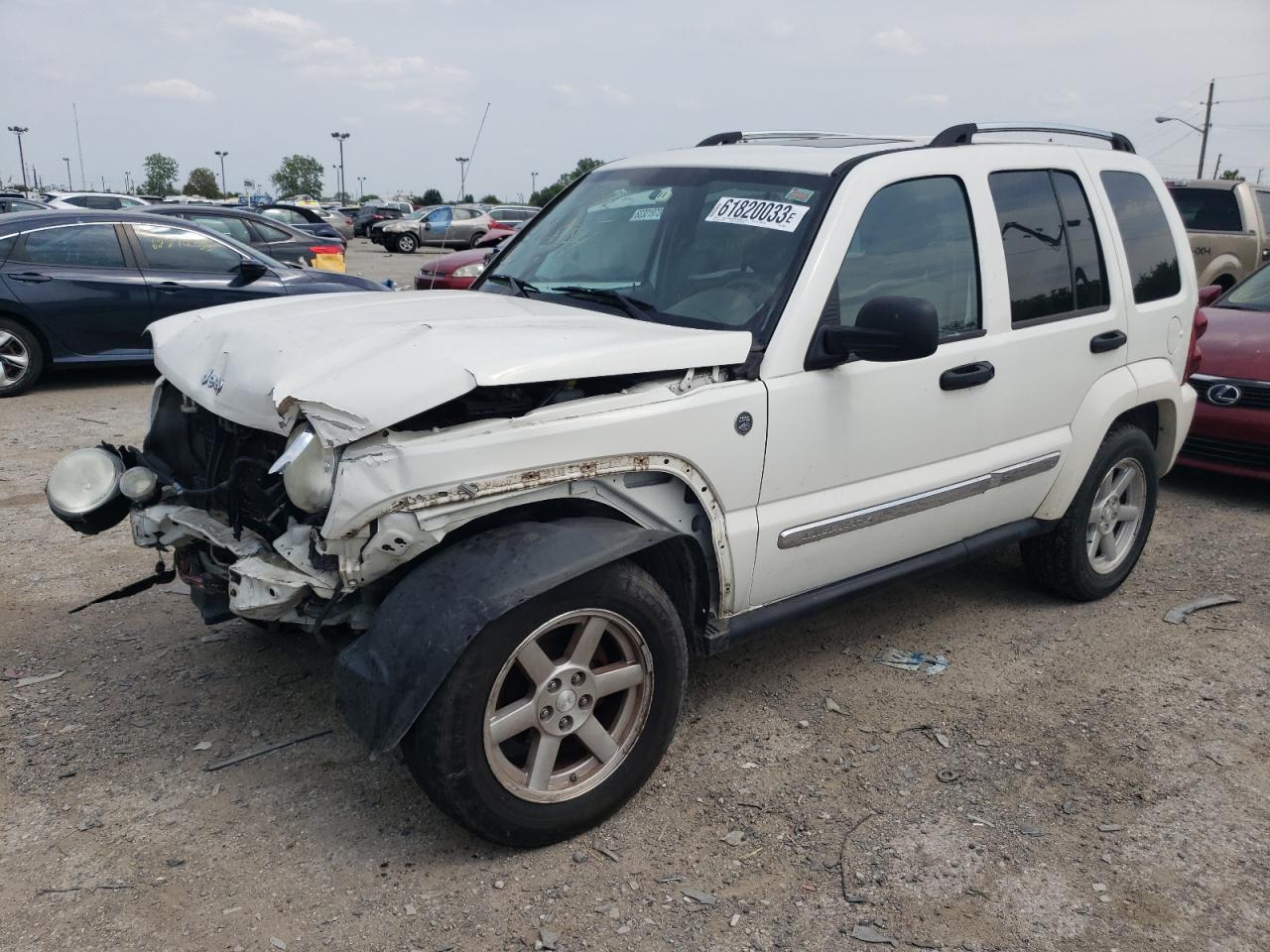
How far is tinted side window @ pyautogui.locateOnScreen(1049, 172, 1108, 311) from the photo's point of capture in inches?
170

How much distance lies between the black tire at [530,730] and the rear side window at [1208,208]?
11234 millimetres

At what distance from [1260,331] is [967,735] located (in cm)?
460

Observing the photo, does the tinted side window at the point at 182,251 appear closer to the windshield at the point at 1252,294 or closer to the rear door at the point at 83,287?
the rear door at the point at 83,287

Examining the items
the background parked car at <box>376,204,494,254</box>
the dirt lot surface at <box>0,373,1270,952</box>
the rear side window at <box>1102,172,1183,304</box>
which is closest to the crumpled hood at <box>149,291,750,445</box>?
the dirt lot surface at <box>0,373,1270,952</box>

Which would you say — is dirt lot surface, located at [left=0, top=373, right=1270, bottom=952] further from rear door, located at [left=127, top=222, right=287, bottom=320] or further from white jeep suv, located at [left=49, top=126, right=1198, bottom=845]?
rear door, located at [left=127, top=222, right=287, bottom=320]

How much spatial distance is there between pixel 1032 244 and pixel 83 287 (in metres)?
7.97

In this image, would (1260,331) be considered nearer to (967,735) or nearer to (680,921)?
(967,735)

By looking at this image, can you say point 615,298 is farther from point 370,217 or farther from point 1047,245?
point 370,217

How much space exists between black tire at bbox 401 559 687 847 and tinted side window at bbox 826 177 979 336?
1.20m

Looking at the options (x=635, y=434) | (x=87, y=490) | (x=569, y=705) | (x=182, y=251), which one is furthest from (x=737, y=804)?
(x=182, y=251)

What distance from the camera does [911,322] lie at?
10.3ft

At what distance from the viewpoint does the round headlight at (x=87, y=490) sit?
3469 millimetres

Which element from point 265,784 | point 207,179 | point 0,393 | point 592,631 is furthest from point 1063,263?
point 207,179

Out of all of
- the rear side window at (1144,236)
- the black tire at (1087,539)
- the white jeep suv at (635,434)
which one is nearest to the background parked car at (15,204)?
the white jeep suv at (635,434)
